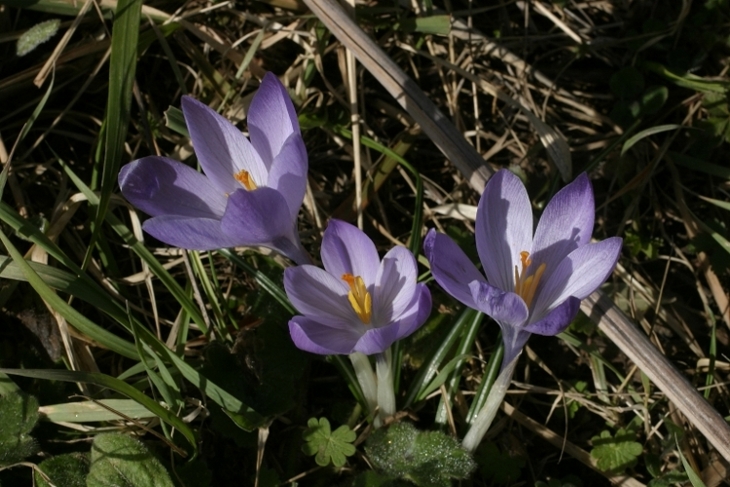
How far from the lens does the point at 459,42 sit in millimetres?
2484

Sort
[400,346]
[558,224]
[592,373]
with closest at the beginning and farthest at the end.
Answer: [558,224] < [400,346] < [592,373]

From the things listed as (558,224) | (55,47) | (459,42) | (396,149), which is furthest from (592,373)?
(55,47)

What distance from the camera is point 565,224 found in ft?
5.18

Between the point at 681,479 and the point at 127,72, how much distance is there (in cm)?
184

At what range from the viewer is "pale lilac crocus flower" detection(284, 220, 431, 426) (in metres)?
1.46

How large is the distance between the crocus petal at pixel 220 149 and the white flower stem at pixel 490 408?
2.37 feet

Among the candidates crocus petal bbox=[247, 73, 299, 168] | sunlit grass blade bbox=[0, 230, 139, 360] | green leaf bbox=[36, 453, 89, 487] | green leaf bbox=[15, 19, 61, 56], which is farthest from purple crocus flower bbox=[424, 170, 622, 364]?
green leaf bbox=[15, 19, 61, 56]

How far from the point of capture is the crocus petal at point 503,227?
61.7 inches

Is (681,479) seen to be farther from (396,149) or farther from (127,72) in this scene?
(127,72)

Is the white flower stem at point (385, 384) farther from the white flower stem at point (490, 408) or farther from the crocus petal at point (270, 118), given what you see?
the crocus petal at point (270, 118)

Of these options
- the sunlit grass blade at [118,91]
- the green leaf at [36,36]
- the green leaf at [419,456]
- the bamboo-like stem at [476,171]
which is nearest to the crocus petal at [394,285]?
the green leaf at [419,456]

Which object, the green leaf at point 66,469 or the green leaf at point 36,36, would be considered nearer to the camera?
the green leaf at point 66,469

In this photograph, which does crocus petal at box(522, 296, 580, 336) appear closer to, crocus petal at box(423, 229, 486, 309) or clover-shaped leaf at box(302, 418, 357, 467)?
crocus petal at box(423, 229, 486, 309)

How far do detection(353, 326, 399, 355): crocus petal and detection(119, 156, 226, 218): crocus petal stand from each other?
18.3 inches
